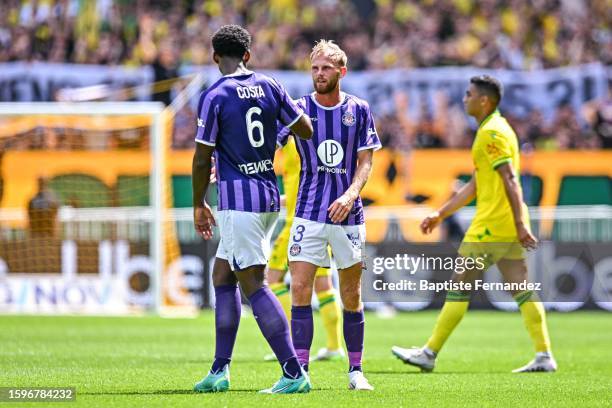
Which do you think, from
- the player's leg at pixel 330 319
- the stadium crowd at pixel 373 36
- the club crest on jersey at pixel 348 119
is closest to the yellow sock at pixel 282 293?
the player's leg at pixel 330 319

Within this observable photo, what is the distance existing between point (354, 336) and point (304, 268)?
0.57 m

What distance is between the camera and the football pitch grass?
715cm

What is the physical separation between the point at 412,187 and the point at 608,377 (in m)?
13.0

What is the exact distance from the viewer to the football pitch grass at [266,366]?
715cm

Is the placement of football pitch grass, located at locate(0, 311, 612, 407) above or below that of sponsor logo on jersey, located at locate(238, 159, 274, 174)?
below

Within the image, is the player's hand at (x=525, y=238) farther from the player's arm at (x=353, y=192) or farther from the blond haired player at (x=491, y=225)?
the player's arm at (x=353, y=192)

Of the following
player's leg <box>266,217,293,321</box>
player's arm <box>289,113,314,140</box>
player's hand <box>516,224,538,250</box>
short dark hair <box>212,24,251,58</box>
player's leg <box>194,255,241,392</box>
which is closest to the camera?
short dark hair <box>212,24,251,58</box>

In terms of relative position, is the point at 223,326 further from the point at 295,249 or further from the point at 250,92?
the point at 250,92

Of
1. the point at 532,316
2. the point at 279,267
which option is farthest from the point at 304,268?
the point at 279,267

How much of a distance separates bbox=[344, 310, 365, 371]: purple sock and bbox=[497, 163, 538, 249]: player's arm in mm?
2162

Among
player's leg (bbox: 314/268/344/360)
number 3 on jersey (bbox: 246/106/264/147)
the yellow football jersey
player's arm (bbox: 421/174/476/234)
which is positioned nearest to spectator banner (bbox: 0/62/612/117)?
player's leg (bbox: 314/268/344/360)

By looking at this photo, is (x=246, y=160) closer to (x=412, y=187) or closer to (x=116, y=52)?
(x=412, y=187)

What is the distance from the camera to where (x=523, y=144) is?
75.9ft

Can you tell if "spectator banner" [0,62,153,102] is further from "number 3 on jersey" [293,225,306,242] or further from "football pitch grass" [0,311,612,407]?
"number 3 on jersey" [293,225,306,242]
